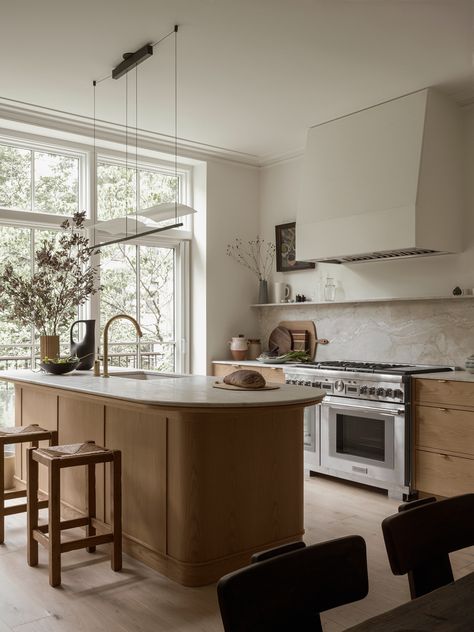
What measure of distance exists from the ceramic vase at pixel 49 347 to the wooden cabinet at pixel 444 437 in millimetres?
2544

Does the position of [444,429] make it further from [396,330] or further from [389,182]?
[389,182]

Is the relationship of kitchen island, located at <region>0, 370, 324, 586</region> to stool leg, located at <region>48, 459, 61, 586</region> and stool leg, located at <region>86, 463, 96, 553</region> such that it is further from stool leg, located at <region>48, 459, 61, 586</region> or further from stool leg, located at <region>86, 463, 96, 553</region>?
stool leg, located at <region>48, 459, 61, 586</region>

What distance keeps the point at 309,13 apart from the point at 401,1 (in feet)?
1.62

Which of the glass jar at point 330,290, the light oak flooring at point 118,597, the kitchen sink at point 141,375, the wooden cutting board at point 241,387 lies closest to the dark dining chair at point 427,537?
the light oak flooring at point 118,597

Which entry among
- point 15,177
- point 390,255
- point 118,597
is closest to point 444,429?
point 390,255

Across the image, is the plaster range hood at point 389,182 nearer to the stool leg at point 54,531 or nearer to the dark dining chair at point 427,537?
the stool leg at point 54,531

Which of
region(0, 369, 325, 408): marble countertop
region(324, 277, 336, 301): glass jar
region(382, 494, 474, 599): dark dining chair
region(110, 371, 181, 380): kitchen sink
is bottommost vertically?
region(382, 494, 474, 599): dark dining chair

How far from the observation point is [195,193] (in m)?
6.21

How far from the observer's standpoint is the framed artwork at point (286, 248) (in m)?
6.02

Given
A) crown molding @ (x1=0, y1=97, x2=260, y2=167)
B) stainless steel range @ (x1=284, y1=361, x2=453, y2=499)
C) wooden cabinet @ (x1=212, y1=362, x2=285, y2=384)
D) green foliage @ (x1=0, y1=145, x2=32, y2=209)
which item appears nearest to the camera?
stainless steel range @ (x1=284, y1=361, x2=453, y2=499)

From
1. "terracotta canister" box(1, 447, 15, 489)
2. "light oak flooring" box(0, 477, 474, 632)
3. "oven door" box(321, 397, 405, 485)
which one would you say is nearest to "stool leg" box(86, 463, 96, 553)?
"light oak flooring" box(0, 477, 474, 632)

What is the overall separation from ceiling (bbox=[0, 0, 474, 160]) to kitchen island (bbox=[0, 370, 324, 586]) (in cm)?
206

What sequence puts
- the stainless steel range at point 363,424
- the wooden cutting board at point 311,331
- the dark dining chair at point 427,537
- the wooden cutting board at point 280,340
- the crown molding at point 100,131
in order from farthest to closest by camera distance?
the wooden cutting board at point 280,340 → the wooden cutting board at point 311,331 → the crown molding at point 100,131 → the stainless steel range at point 363,424 → the dark dining chair at point 427,537

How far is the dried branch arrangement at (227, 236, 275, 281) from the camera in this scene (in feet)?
20.7
